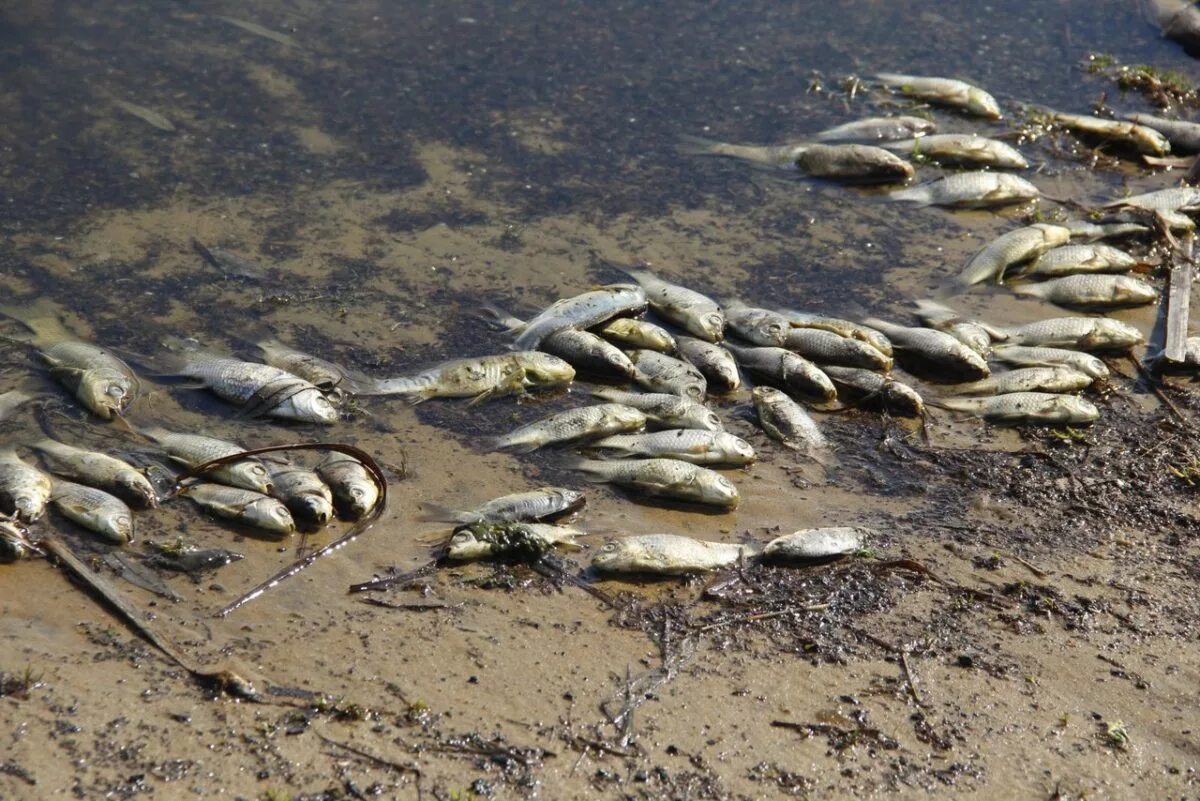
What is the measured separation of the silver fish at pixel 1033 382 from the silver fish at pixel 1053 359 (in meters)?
0.06

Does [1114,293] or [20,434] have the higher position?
[1114,293]

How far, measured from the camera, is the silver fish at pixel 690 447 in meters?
6.43

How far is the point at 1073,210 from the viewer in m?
9.55

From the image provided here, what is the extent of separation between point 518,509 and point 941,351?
3.05 m

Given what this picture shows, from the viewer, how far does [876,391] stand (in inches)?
279

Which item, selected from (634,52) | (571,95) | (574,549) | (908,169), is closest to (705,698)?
(574,549)

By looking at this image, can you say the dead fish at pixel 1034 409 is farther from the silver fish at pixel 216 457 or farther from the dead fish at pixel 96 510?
the dead fish at pixel 96 510

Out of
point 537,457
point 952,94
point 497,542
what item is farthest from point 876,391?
point 952,94

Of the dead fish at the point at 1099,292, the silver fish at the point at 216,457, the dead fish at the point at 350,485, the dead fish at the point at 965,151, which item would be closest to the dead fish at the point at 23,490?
the silver fish at the point at 216,457

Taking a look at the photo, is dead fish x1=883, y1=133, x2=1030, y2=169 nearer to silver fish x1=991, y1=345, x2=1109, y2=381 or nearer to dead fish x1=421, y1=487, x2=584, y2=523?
silver fish x1=991, y1=345, x2=1109, y2=381

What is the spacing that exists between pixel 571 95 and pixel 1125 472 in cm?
600

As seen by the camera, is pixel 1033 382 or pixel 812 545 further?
pixel 1033 382

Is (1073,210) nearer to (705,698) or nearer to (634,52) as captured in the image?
(634,52)

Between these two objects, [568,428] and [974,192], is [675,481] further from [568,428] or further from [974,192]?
[974,192]
